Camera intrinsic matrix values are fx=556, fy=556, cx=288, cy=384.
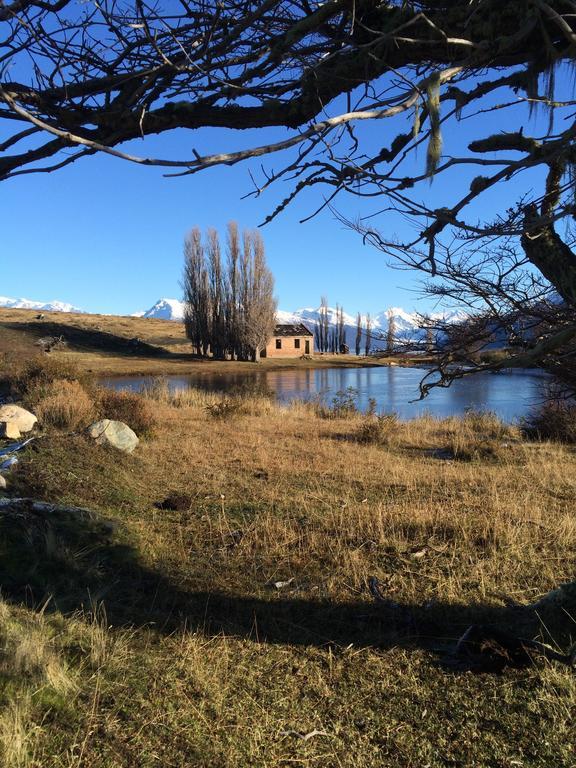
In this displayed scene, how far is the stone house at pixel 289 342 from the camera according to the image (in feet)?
228

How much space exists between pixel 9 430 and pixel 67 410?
66.5 inches

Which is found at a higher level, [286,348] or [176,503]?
[286,348]

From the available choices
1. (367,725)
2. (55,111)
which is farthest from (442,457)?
(55,111)

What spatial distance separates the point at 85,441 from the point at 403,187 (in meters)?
8.10

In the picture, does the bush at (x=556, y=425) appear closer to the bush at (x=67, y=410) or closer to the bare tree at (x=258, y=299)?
the bush at (x=67, y=410)

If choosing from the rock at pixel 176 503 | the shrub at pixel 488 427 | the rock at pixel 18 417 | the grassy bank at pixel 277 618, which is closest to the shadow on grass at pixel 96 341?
the shrub at pixel 488 427

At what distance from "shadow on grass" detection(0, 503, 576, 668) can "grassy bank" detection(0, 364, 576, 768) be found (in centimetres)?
2

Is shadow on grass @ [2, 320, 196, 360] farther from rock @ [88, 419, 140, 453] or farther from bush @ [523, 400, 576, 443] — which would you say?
rock @ [88, 419, 140, 453]

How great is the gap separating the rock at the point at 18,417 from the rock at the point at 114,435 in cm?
196

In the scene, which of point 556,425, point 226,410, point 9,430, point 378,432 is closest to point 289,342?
point 226,410

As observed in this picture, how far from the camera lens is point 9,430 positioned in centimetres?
1035

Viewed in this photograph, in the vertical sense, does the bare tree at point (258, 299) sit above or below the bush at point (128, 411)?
above

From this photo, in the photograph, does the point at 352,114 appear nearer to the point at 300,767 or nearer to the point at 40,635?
the point at 300,767

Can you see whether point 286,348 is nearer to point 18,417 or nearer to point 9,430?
point 18,417
